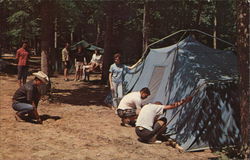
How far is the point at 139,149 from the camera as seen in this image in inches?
282

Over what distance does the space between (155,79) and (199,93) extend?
9.12 ft

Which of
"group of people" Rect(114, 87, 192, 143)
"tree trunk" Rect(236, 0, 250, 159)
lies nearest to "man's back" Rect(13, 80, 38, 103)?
"group of people" Rect(114, 87, 192, 143)

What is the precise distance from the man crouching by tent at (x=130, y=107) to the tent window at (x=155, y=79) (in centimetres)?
137

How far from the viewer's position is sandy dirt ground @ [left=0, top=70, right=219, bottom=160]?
6.59 metres

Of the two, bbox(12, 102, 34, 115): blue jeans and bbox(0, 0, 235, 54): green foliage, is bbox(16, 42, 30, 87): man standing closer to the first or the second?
bbox(12, 102, 34, 115): blue jeans

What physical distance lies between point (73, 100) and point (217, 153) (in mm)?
7074

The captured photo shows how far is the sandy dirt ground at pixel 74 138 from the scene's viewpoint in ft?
21.6

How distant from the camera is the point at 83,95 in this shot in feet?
45.9

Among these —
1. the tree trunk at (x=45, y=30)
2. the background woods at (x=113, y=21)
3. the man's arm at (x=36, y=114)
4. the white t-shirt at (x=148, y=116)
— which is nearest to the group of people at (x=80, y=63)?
the background woods at (x=113, y=21)

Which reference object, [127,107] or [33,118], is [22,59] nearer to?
[33,118]

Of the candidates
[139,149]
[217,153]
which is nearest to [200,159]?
[217,153]

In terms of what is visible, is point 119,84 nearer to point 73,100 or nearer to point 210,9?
point 73,100

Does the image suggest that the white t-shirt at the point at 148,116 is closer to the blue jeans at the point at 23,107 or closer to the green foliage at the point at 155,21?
the blue jeans at the point at 23,107

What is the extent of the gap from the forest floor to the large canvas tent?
514 mm
